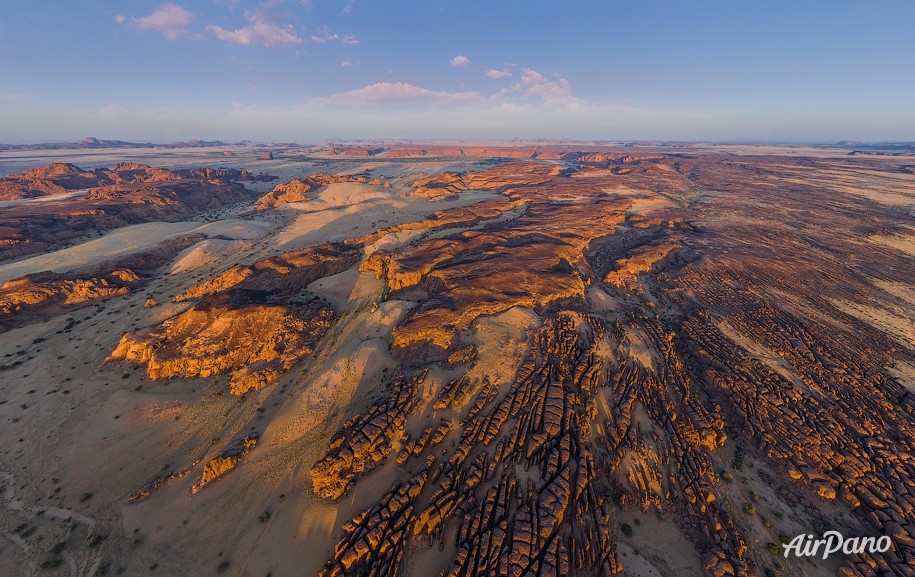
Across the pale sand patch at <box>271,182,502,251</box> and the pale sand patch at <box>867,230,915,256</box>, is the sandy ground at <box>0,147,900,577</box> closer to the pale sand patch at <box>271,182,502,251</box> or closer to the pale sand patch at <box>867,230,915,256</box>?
the pale sand patch at <box>867,230,915,256</box>

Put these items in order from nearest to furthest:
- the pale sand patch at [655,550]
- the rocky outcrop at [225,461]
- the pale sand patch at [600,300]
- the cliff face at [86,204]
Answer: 1. the pale sand patch at [655,550]
2. the rocky outcrop at [225,461]
3. the pale sand patch at [600,300]
4. the cliff face at [86,204]

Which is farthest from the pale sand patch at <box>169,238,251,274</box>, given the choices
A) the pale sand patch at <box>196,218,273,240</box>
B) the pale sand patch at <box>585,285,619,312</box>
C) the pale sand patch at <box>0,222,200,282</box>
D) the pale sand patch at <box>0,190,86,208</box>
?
the pale sand patch at <box>0,190,86,208</box>

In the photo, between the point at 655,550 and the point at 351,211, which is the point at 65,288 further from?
the point at 655,550

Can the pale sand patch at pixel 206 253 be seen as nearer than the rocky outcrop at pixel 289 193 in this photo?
Yes

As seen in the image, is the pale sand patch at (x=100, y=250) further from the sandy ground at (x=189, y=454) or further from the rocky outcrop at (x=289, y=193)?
the rocky outcrop at (x=289, y=193)

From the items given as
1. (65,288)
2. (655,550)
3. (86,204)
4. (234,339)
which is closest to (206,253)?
(65,288)

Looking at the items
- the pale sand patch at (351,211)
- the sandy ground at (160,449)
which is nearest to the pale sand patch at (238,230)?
the pale sand patch at (351,211)

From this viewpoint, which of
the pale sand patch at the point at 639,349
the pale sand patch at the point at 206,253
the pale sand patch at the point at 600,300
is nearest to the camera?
the pale sand patch at the point at 639,349

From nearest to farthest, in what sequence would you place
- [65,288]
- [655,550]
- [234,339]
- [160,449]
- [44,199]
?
1. [655,550]
2. [160,449]
3. [234,339]
4. [65,288]
5. [44,199]
